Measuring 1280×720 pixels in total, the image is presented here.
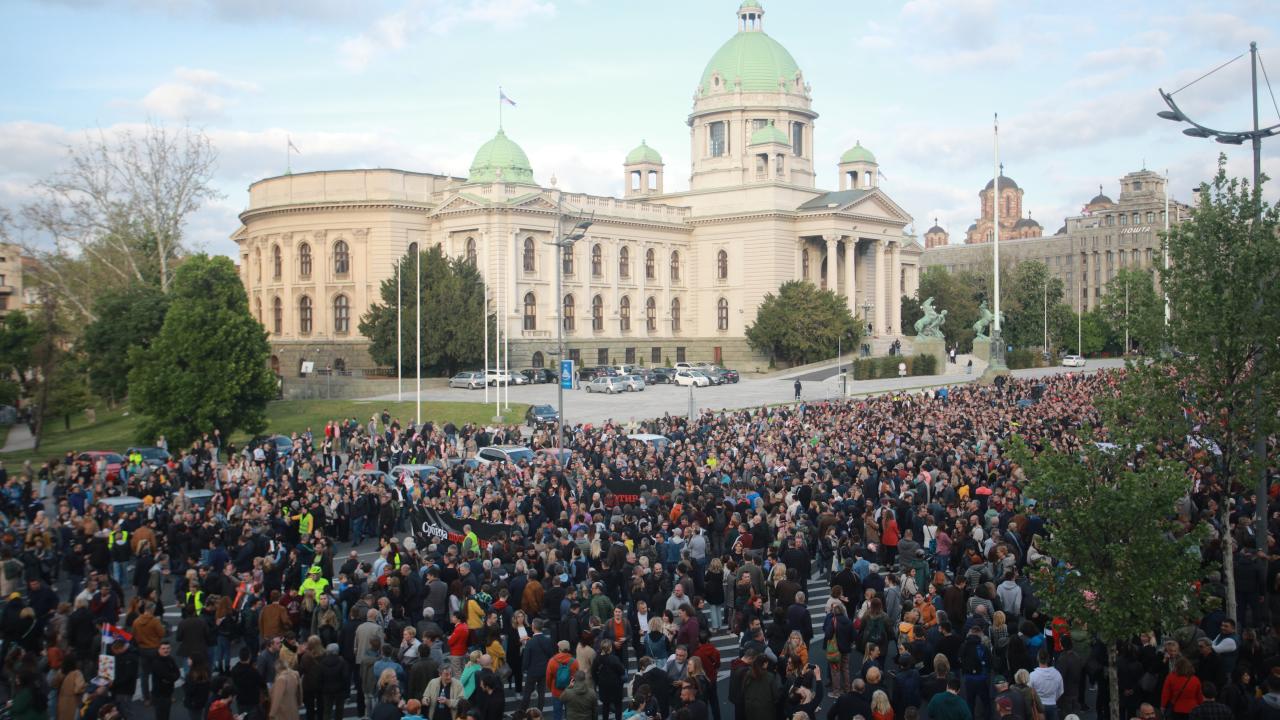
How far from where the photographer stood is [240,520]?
66.5 ft

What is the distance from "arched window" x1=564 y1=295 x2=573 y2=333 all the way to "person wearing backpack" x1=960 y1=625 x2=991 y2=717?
213ft

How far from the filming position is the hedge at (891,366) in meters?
67.4

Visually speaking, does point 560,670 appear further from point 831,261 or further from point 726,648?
point 831,261

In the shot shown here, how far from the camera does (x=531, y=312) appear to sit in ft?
243

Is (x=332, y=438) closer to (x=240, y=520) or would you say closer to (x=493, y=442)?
(x=493, y=442)

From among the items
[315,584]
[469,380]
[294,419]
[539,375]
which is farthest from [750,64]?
[315,584]

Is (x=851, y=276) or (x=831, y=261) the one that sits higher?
(x=831, y=261)

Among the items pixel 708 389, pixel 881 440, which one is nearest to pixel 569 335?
pixel 708 389

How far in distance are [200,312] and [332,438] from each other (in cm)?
848

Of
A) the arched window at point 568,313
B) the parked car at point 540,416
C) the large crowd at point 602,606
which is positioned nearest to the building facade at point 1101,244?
the arched window at point 568,313

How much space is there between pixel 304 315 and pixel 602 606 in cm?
6680

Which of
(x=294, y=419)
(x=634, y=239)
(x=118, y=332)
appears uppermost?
(x=634, y=239)

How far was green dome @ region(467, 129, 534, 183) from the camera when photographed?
7806cm

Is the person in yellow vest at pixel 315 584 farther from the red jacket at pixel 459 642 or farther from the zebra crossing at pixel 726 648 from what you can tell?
the red jacket at pixel 459 642
